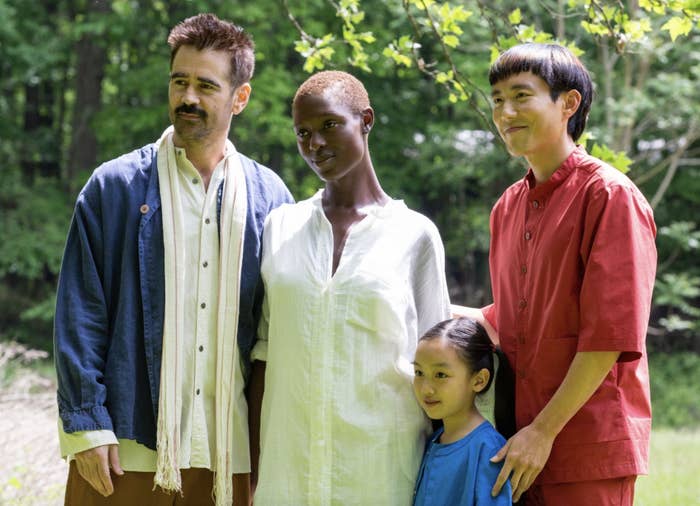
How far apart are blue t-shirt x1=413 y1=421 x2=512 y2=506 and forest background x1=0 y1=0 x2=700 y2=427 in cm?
763

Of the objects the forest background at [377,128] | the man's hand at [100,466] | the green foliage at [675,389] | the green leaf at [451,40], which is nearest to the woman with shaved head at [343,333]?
the man's hand at [100,466]

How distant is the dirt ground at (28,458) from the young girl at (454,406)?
2.32m

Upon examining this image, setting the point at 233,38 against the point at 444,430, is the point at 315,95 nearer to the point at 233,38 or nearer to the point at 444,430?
the point at 233,38

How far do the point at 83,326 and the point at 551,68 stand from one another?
61.3 inches

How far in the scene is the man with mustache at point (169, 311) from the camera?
101 inches

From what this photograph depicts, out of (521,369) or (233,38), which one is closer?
(521,369)

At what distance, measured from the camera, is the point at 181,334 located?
2.63 metres

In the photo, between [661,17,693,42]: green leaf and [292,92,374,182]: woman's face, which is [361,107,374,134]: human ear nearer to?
[292,92,374,182]: woman's face

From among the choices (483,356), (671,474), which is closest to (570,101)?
(483,356)

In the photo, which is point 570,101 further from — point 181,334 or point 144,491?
point 144,491

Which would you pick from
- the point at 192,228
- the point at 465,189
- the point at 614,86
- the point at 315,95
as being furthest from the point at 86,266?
the point at 465,189

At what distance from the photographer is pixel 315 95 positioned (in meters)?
2.60

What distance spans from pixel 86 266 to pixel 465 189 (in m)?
12.6

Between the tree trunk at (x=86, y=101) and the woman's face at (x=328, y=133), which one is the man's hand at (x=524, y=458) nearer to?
the woman's face at (x=328, y=133)
